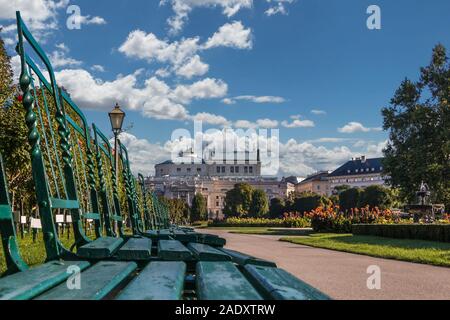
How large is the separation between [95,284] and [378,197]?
64.7 metres

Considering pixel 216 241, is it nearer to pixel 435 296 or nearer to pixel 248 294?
pixel 248 294

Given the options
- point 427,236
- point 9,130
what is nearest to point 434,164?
point 427,236

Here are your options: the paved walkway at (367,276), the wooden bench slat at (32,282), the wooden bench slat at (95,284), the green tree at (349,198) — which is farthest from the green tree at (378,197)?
the wooden bench slat at (32,282)

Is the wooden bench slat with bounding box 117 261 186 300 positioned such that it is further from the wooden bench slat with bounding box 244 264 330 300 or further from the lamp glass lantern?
the lamp glass lantern

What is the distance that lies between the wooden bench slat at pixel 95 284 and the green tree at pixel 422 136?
108 ft

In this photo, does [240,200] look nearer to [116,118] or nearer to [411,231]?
[411,231]

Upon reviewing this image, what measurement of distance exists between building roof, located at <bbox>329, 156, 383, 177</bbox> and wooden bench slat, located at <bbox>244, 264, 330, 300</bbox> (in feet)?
487

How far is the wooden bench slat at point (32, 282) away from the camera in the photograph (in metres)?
1.35

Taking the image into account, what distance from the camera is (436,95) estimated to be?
1444 inches

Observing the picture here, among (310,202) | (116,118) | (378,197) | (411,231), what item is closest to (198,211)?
(310,202)

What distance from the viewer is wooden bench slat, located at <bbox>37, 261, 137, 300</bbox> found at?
4.56ft

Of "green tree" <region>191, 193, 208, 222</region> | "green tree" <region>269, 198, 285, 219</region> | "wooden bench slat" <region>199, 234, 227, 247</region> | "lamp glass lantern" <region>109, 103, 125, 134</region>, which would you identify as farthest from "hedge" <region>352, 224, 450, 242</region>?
"green tree" <region>191, 193, 208, 222</region>

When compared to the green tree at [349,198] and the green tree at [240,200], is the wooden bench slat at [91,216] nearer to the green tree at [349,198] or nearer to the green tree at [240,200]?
the green tree at [349,198]
